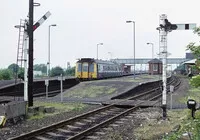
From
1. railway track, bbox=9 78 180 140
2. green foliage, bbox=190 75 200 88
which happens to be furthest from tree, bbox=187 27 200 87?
railway track, bbox=9 78 180 140

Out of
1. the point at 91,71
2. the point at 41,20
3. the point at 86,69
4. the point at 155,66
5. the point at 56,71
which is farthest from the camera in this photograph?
the point at 155,66

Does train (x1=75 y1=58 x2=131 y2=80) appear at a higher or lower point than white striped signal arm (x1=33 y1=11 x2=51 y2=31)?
lower

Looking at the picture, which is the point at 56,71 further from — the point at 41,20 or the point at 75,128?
the point at 75,128

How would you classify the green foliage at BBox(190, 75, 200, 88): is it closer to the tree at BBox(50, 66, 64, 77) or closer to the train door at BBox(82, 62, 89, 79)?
the train door at BBox(82, 62, 89, 79)

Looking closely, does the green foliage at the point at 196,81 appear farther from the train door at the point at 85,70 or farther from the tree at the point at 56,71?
the tree at the point at 56,71

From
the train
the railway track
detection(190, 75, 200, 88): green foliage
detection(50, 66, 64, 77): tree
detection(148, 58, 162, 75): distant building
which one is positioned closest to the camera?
detection(190, 75, 200, 88): green foliage

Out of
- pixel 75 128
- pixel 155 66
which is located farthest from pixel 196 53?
pixel 155 66

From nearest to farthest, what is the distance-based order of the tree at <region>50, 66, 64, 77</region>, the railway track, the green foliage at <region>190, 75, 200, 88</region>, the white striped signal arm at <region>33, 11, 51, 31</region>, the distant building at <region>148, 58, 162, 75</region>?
the green foliage at <region>190, 75, 200, 88</region>, the railway track, the white striped signal arm at <region>33, 11, 51, 31</region>, the tree at <region>50, 66, 64, 77</region>, the distant building at <region>148, 58, 162, 75</region>

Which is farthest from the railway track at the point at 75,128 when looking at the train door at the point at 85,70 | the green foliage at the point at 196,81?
Result: the train door at the point at 85,70

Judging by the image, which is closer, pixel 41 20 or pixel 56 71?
pixel 41 20

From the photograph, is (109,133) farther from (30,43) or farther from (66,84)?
(66,84)

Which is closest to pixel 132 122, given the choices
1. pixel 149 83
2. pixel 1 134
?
pixel 1 134

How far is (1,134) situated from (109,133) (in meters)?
3.41

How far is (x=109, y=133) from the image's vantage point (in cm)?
1174
